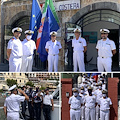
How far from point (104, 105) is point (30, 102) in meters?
1.69

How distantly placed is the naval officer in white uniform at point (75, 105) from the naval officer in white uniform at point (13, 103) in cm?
98

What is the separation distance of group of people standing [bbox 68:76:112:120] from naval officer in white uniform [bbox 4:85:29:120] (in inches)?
42.3

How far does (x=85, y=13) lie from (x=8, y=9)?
4242 mm

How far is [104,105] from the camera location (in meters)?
6.22

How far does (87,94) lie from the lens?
6.39 meters

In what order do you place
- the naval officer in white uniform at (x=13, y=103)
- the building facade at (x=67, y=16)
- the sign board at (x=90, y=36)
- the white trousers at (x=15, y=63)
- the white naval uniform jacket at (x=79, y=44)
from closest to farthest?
the naval officer in white uniform at (x=13, y=103)
the white trousers at (x=15, y=63)
the white naval uniform jacket at (x=79, y=44)
the building facade at (x=67, y=16)
the sign board at (x=90, y=36)

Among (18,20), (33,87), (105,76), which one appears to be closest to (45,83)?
(33,87)

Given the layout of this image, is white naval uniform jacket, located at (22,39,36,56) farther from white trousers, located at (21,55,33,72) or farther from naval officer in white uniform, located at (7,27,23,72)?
naval officer in white uniform, located at (7,27,23,72)

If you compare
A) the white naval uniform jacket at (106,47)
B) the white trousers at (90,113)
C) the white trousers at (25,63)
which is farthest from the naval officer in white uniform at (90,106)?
the white trousers at (25,63)

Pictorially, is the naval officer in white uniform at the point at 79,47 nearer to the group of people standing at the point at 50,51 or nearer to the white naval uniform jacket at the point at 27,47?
the group of people standing at the point at 50,51

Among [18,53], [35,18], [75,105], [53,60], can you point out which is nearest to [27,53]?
[18,53]

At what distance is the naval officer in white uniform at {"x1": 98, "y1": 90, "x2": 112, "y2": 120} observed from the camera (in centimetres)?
615

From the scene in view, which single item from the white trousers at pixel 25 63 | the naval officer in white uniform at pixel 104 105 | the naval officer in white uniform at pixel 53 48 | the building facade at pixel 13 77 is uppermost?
the naval officer in white uniform at pixel 53 48

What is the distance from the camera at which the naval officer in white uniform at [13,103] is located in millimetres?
6090
